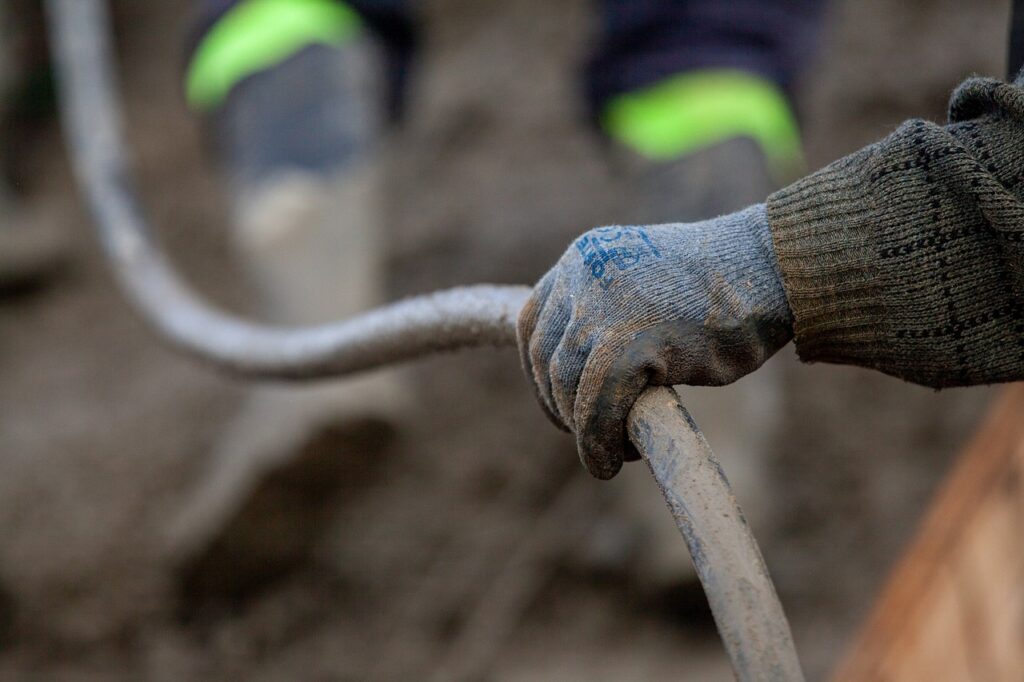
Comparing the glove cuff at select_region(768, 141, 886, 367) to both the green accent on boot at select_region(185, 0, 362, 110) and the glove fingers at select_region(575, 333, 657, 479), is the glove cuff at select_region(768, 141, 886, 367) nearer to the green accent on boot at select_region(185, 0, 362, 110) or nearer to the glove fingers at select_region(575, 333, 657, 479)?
the glove fingers at select_region(575, 333, 657, 479)

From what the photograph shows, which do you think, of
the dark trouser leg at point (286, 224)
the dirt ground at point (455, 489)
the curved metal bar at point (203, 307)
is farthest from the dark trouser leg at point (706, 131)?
the curved metal bar at point (203, 307)

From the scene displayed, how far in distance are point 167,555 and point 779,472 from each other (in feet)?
2.50

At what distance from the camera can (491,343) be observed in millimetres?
599

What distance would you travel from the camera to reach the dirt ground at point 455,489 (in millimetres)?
1311

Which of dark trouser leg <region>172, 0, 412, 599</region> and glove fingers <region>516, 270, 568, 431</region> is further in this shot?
dark trouser leg <region>172, 0, 412, 599</region>

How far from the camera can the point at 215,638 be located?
4.38 ft

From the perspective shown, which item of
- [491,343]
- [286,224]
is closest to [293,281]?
[286,224]

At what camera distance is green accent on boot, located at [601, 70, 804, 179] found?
1225 millimetres

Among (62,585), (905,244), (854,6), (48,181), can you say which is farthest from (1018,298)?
(48,181)

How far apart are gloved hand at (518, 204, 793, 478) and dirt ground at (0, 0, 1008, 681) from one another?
28.7 inches

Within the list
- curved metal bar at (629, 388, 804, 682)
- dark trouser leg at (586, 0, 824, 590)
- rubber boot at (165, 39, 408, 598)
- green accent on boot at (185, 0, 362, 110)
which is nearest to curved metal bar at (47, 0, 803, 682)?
curved metal bar at (629, 388, 804, 682)

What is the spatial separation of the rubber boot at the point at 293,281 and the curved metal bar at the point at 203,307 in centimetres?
10

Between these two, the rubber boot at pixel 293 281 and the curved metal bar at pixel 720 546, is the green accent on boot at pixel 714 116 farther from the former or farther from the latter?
the curved metal bar at pixel 720 546

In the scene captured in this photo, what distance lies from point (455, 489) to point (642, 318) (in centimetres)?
101
